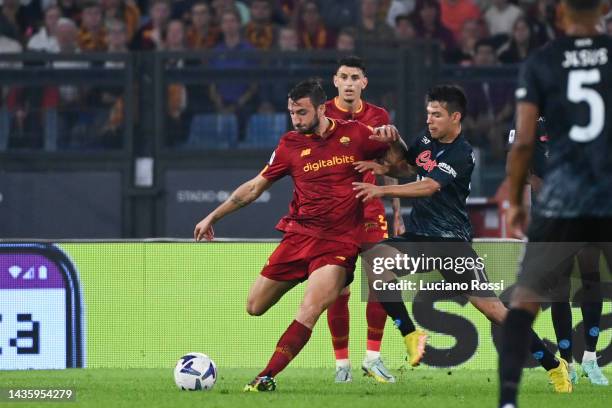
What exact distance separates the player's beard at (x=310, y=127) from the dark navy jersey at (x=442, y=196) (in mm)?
685

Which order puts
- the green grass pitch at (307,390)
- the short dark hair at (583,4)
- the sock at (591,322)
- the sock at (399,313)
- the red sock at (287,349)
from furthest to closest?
the sock at (591,322) < the sock at (399,313) < the red sock at (287,349) < the green grass pitch at (307,390) < the short dark hair at (583,4)

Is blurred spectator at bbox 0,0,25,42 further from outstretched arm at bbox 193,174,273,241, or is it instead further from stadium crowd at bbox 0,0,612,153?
outstretched arm at bbox 193,174,273,241

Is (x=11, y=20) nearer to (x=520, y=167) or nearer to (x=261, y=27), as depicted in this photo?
(x=261, y=27)

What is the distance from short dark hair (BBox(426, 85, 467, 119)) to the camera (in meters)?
8.92

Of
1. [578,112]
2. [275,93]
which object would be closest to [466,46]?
[275,93]

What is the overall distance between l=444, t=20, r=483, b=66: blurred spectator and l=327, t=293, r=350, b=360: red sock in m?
5.61

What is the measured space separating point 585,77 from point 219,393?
337 cm

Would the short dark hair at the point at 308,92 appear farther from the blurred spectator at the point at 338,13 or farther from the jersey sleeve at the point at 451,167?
the blurred spectator at the point at 338,13

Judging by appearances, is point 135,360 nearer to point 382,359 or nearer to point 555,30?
point 382,359

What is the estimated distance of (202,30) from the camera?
1458 cm

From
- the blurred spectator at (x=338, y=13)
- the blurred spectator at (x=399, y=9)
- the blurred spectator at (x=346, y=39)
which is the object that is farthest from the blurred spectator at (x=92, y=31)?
the blurred spectator at (x=399, y=9)

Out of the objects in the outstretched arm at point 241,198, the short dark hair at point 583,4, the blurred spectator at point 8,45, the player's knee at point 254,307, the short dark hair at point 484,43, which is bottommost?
the player's knee at point 254,307

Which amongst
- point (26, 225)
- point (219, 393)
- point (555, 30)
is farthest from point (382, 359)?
point (555, 30)

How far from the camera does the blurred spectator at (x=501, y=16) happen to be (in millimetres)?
14883
